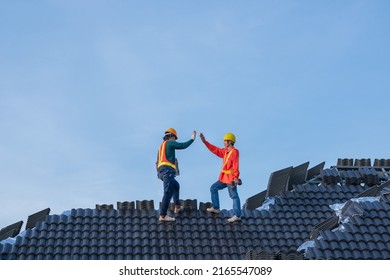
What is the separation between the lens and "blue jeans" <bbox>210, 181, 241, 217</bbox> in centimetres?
1423

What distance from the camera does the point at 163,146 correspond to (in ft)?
46.0

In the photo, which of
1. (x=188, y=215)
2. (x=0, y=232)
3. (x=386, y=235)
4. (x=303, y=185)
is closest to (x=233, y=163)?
(x=188, y=215)

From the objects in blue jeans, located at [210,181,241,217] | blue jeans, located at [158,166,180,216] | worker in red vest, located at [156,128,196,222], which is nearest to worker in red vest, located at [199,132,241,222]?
blue jeans, located at [210,181,241,217]

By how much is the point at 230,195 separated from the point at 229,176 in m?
0.44

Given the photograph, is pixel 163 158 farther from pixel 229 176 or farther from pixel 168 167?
pixel 229 176

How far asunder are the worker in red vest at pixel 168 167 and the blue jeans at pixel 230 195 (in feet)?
2.88

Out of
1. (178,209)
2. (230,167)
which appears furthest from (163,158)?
(230,167)

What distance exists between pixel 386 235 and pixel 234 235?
337cm

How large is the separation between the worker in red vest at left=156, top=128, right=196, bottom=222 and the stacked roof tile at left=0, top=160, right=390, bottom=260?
1.39 feet

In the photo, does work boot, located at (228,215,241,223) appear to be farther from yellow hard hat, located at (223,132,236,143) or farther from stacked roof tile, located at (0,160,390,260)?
yellow hard hat, located at (223,132,236,143)

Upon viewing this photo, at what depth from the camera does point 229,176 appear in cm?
1423

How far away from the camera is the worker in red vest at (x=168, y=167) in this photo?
1392cm

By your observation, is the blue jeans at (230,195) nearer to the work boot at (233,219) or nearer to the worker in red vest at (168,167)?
the work boot at (233,219)
